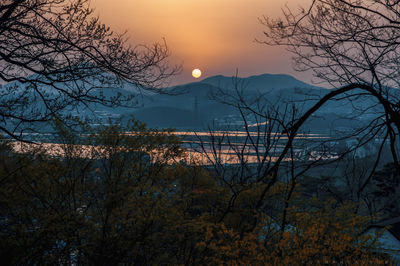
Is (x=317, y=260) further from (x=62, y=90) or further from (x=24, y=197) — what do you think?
(x=24, y=197)

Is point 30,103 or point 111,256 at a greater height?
point 30,103

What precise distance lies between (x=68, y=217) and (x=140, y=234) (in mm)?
2007

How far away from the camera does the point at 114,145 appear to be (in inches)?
492

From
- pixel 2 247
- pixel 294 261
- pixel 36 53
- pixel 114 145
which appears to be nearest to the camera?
pixel 36 53

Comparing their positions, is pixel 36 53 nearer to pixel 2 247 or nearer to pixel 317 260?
pixel 2 247

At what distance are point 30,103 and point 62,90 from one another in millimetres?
1101

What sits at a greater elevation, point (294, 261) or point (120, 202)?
point (120, 202)

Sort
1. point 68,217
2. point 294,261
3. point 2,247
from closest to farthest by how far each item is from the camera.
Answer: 1. point 294,261
2. point 68,217
3. point 2,247

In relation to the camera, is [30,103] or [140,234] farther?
[140,234]


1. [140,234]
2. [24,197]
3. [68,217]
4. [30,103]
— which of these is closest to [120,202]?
[140,234]

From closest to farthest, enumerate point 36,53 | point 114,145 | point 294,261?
point 36,53, point 294,261, point 114,145

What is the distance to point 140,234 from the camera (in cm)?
919

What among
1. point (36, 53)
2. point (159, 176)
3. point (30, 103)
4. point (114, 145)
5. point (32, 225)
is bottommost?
point (32, 225)

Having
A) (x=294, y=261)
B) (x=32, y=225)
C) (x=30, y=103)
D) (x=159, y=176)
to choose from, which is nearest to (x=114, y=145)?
(x=159, y=176)
